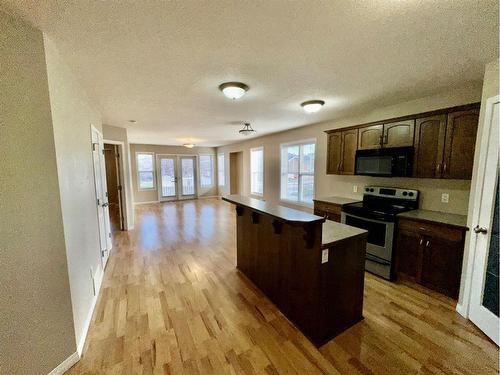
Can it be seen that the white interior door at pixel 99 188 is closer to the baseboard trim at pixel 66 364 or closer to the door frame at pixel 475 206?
the baseboard trim at pixel 66 364

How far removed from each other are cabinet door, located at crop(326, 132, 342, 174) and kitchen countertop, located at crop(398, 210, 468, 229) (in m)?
1.34

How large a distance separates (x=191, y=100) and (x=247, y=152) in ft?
14.8

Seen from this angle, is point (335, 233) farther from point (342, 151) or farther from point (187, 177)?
point (187, 177)

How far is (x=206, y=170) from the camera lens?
9.64m

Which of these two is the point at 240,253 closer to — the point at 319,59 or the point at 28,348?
the point at 28,348

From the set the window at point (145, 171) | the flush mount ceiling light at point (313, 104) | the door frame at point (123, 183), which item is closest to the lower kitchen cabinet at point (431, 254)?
the flush mount ceiling light at point (313, 104)

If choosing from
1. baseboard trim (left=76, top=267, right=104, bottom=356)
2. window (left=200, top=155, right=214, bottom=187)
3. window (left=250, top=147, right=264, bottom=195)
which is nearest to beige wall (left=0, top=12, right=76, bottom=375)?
baseboard trim (left=76, top=267, right=104, bottom=356)

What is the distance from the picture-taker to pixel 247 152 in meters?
7.33

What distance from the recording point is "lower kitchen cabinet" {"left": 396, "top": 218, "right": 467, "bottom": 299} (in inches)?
88.8

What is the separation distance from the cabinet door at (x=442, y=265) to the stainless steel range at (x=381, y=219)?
1.13 ft

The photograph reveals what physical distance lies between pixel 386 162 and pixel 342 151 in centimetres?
80

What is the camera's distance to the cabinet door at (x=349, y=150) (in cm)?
346

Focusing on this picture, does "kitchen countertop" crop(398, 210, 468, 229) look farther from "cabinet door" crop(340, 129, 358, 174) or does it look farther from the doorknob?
"cabinet door" crop(340, 129, 358, 174)

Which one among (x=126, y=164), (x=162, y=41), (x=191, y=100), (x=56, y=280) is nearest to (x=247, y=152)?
(x=126, y=164)
